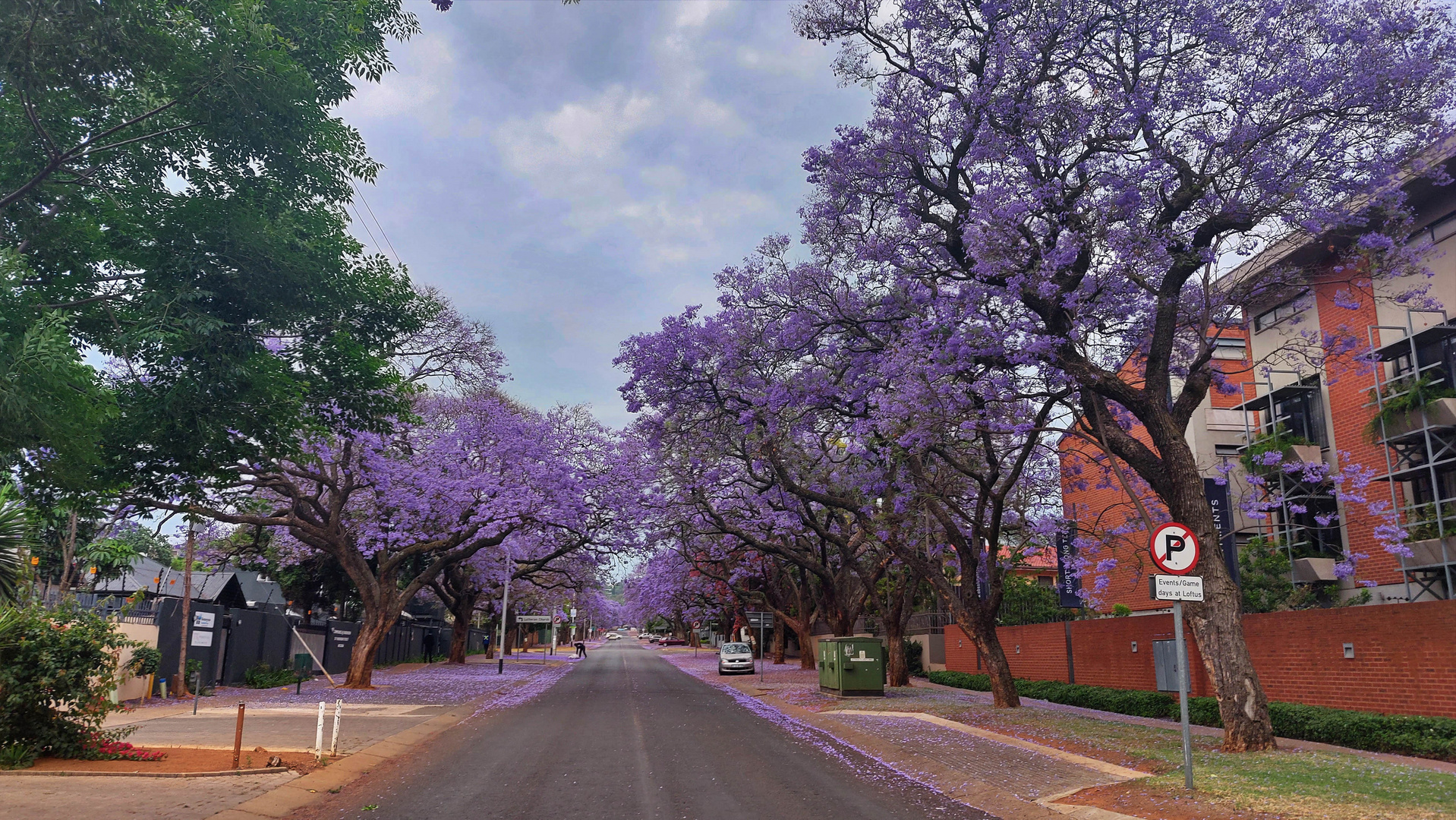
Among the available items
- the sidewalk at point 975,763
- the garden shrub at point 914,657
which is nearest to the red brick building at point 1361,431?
the sidewalk at point 975,763

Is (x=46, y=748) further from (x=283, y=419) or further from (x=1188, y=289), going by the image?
(x=1188, y=289)

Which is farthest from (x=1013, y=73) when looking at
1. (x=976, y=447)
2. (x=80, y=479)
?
(x=80, y=479)

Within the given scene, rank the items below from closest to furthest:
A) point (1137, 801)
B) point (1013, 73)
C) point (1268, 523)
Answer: point (1137, 801) < point (1013, 73) < point (1268, 523)

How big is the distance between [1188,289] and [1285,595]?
11.9 metres

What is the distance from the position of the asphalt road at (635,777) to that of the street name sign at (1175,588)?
2956mm

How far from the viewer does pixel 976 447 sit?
64.9ft

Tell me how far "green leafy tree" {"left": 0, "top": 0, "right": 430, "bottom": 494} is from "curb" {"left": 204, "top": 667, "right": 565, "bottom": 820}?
12.5 ft

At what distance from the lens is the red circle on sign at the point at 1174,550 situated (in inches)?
376

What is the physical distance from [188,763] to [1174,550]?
12277 millimetres

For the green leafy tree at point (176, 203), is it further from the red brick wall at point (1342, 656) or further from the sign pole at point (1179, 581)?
the red brick wall at point (1342, 656)

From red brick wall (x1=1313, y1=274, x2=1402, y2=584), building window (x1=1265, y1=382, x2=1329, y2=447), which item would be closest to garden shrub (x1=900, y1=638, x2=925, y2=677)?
building window (x1=1265, y1=382, x2=1329, y2=447)

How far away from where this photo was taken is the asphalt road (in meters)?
9.07

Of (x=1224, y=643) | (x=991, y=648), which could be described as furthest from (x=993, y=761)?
(x=991, y=648)

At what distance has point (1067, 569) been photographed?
22.4 metres
